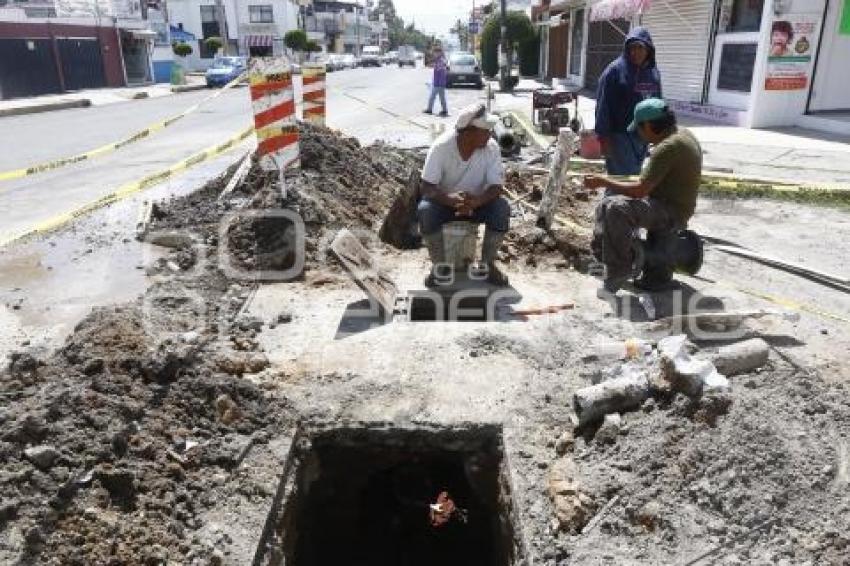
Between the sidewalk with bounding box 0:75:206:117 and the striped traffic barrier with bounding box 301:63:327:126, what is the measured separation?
16.6 meters

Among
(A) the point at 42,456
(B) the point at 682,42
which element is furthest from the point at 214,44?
(A) the point at 42,456

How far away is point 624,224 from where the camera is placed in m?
5.13

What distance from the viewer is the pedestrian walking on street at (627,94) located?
6.22 m

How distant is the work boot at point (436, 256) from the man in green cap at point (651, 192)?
1.21 m

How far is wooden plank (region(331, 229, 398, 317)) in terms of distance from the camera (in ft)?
16.5

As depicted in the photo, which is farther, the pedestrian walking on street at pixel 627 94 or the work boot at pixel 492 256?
the pedestrian walking on street at pixel 627 94

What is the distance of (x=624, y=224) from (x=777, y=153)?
770 centimetres

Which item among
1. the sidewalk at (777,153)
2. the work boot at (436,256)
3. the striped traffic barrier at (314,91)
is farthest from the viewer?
the striped traffic barrier at (314,91)

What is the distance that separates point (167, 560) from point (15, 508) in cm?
66

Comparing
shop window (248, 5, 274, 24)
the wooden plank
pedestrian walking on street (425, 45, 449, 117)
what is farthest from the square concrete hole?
shop window (248, 5, 274, 24)

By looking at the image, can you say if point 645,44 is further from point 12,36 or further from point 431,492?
point 12,36

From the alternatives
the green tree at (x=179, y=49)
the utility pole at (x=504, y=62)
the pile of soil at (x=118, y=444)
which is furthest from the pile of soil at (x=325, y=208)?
the green tree at (x=179, y=49)

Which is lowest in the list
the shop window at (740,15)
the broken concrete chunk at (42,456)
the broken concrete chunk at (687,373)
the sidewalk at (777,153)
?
the sidewalk at (777,153)

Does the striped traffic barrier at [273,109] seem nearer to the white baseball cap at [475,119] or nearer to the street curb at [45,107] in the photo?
the white baseball cap at [475,119]
